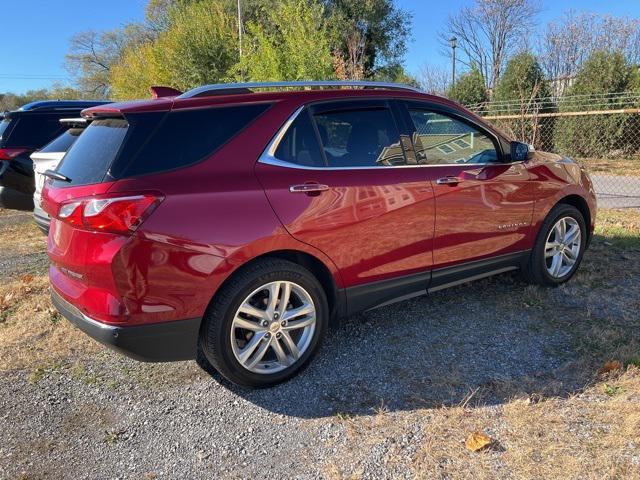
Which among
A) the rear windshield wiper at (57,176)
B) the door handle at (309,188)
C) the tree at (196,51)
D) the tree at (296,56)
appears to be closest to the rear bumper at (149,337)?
the rear windshield wiper at (57,176)

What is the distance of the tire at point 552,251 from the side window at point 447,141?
0.90 meters

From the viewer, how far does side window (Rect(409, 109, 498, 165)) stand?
3738 mm

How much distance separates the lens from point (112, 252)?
256 centimetres

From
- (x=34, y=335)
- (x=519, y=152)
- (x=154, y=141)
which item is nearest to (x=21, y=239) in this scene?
(x=34, y=335)

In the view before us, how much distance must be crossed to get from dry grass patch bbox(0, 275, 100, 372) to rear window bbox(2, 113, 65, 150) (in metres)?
3.30

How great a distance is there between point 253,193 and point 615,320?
9.90 ft

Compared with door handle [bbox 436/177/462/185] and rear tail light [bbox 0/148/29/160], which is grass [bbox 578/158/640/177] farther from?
rear tail light [bbox 0/148/29/160]

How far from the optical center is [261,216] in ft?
9.40

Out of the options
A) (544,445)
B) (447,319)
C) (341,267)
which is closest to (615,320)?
(447,319)

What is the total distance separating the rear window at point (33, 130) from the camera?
286 inches

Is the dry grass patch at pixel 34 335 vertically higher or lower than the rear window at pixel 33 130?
lower

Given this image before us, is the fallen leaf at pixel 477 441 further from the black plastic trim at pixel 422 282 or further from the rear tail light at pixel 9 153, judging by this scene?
the rear tail light at pixel 9 153

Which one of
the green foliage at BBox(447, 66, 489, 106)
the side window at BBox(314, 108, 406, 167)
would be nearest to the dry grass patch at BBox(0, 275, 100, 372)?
the side window at BBox(314, 108, 406, 167)

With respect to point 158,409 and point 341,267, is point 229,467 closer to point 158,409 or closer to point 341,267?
point 158,409
